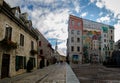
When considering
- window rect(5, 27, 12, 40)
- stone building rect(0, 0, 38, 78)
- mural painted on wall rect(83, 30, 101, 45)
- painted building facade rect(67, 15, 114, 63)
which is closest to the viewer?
stone building rect(0, 0, 38, 78)

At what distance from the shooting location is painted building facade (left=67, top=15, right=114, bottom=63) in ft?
161

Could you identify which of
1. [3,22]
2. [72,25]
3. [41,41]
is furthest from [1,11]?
[72,25]

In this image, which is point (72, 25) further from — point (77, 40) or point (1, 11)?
point (1, 11)

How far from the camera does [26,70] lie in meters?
18.9

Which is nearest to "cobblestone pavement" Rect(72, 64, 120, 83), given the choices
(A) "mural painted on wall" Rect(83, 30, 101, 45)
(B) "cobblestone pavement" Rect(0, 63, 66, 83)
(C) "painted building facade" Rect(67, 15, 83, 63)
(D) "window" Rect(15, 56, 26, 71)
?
(B) "cobblestone pavement" Rect(0, 63, 66, 83)

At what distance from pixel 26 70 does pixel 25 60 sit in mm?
1398

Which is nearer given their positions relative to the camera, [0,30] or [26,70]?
[0,30]

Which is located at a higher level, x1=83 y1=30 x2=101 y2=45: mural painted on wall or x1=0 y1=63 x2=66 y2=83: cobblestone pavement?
x1=83 y1=30 x2=101 y2=45: mural painted on wall

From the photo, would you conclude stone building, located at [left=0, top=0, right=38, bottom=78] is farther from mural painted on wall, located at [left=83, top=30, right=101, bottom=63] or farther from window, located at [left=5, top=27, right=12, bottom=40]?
mural painted on wall, located at [left=83, top=30, right=101, bottom=63]

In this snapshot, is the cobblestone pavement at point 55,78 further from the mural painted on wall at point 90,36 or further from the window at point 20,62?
the mural painted on wall at point 90,36

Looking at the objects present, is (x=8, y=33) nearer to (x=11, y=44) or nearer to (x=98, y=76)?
(x=11, y=44)

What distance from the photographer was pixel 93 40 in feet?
167

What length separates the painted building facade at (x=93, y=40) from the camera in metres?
49.0

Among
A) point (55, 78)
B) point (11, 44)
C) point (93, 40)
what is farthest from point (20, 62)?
point (93, 40)
